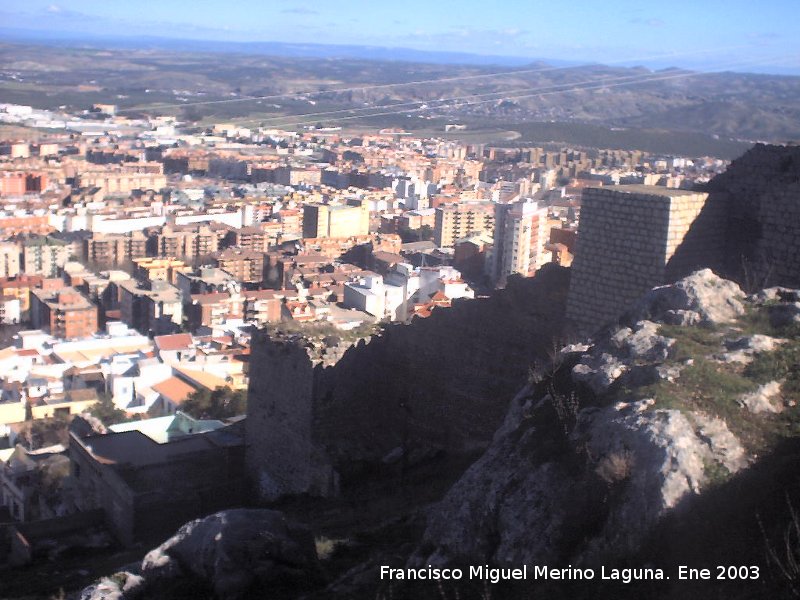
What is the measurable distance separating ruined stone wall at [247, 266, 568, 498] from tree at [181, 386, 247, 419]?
16.0ft

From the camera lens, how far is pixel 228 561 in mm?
3885

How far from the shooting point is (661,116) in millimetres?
62969

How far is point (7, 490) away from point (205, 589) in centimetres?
579

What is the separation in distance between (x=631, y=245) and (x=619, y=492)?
2409 millimetres

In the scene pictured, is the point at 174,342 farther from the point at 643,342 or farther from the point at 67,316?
the point at 643,342

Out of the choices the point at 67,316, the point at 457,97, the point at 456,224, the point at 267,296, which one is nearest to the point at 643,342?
the point at 267,296

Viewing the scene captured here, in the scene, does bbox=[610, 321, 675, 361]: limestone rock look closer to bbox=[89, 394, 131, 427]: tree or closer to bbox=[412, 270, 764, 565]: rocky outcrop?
bbox=[412, 270, 764, 565]: rocky outcrop

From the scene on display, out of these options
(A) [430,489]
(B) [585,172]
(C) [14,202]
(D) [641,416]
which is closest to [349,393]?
(A) [430,489]

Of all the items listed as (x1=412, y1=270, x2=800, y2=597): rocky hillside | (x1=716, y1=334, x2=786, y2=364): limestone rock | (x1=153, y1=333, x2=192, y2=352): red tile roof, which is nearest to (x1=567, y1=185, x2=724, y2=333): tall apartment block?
(x1=412, y1=270, x2=800, y2=597): rocky hillside

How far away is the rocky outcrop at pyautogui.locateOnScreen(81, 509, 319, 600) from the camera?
12.6ft

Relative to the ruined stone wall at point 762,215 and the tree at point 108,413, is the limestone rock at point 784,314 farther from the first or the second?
the tree at point 108,413

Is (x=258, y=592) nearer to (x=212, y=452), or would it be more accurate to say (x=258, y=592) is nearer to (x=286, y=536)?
(x=286, y=536)

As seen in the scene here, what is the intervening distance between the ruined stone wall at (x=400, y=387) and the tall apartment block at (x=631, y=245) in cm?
27

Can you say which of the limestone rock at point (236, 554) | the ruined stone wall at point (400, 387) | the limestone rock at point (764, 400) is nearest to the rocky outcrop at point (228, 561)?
the limestone rock at point (236, 554)
